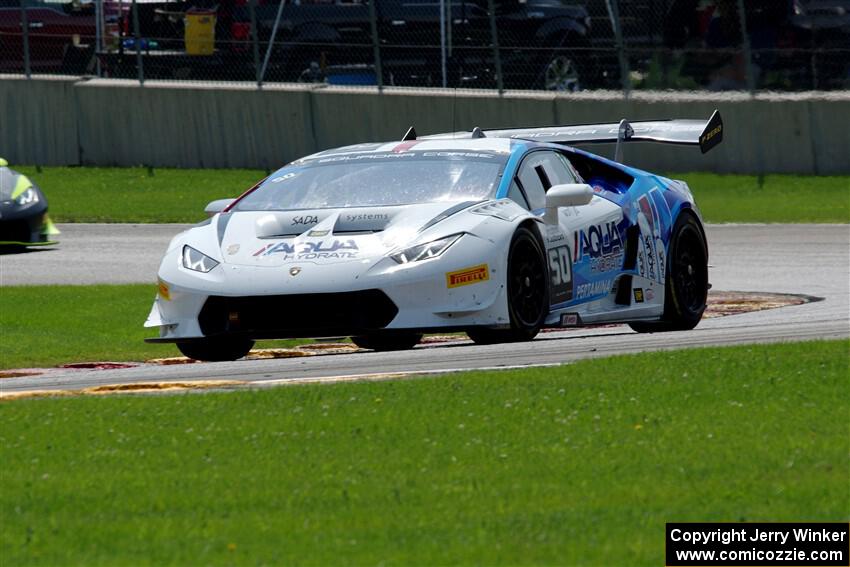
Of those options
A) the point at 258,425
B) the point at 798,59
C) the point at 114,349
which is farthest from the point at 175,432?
the point at 798,59

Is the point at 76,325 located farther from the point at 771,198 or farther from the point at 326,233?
the point at 771,198

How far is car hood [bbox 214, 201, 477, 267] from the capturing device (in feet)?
31.7

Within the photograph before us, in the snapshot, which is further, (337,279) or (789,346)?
(337,279)

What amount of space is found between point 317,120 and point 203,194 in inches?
100

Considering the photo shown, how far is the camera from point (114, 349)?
12258 mm

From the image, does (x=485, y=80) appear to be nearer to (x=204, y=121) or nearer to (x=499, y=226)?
(x=204, y=121)

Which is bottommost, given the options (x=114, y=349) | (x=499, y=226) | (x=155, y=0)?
(x=114, y=349)

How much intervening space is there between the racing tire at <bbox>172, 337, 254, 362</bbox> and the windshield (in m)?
0.79

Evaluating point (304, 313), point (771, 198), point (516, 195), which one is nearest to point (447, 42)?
point (771, 198)

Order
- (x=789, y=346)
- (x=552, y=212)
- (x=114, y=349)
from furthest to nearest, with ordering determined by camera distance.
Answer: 1. (x=114, y=349)
2. (x=552, y=212)
3. (x=789, y=346)

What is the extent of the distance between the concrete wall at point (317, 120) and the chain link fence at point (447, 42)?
288mm

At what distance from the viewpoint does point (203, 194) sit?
2570 centimetres

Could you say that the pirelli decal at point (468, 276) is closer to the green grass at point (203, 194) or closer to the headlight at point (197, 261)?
the headlight at point (197, 261)

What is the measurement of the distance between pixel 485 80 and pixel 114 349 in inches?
593
